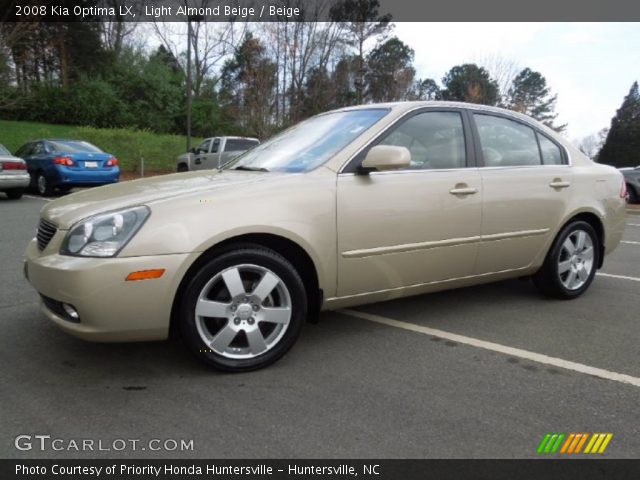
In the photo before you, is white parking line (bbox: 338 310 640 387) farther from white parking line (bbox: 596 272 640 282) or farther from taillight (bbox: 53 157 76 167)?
taillight (bbox: 53 157 76 167)

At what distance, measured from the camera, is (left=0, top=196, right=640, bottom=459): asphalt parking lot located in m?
2.31

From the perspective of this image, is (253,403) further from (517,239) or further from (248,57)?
(248,57)

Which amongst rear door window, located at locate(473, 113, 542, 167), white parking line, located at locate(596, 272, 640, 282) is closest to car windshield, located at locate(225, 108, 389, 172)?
rear door window, located at locate(473, 113, 542, 167)

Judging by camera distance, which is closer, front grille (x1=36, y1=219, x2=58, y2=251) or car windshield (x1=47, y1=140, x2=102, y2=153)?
front grille (x1=36, y1=219, x2=58, y2=251)

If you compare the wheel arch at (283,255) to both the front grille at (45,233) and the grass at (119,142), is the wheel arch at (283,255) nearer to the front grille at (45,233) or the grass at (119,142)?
the front grille at (45,233)

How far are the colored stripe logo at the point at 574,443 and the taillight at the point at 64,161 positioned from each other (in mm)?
12349

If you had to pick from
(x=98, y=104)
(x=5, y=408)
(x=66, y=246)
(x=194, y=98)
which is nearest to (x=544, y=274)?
(x=66, y=246)

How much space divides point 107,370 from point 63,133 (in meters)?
25.9

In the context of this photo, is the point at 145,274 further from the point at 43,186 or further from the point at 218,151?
the point at 218,151

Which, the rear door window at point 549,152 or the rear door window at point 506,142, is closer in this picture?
the rear door window at point 506,142

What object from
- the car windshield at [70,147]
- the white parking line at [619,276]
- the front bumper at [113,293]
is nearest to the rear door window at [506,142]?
the white parking line at [619,276]

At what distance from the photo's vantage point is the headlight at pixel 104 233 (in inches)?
104
